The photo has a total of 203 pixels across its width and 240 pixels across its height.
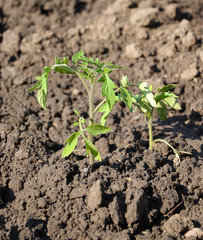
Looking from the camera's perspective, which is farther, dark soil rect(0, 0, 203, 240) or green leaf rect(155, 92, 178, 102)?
green leaf rect(155, 92, 178, 102)

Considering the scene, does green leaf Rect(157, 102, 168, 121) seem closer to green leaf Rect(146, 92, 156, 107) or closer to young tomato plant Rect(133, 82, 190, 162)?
young tomato plant Rect(133, 82, 190, 162)

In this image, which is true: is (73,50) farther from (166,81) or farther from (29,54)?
(166,81)

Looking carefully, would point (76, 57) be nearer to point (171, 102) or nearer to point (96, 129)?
point (96, 129)

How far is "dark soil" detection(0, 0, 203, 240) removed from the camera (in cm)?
277

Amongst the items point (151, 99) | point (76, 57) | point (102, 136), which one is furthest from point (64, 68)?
point (102, 136)

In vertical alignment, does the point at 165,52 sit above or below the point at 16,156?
above

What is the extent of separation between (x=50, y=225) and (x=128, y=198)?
2.09ft

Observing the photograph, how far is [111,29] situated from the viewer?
198 inches

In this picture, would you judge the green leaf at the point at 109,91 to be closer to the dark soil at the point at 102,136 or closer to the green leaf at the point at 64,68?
the green leaf at the point at 64,68

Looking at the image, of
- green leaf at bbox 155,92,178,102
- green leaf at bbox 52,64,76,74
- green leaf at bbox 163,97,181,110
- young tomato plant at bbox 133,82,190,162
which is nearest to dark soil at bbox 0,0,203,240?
young tomato plant at bbox 133,82,190,162

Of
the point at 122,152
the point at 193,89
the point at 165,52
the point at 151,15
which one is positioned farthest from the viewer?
the point at 151,15

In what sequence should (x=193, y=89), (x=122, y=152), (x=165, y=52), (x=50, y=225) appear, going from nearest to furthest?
(x=50, y=225) < (x=122, y=152) < (x=193, y=89) < (x=165, y=52)

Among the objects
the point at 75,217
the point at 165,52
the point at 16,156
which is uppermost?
the point at 165,52

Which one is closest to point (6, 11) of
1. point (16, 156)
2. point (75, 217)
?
point (16, 156)
